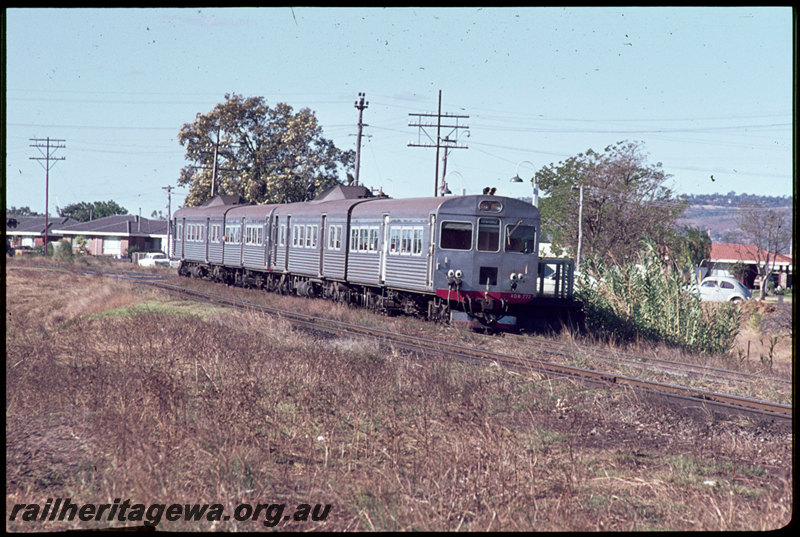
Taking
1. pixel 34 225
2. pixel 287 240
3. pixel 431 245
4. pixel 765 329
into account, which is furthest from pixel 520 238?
pixel 34 225

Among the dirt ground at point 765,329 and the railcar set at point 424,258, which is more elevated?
the railcar set at point 424,258

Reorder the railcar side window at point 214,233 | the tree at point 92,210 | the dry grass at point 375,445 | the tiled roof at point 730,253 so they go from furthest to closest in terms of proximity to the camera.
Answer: the tree at point 92,210 → the tiled roof at point 730,253 → the railcar side window at point 214,233 → the dry grass at point 375,445

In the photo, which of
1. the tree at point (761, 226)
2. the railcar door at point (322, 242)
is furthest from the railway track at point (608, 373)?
the tree at point (761, 226)

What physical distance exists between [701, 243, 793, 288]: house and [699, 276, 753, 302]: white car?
25338 mm

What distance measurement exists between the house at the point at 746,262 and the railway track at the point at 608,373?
187 feet

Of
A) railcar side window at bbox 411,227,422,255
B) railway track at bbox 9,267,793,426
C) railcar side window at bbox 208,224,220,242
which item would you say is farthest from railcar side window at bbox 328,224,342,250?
railcar side window at bbox 208,224,220,242

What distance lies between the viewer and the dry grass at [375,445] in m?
6.29

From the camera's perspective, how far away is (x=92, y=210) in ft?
459

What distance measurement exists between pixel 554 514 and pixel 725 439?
382cm

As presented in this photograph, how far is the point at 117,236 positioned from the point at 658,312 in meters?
84.9

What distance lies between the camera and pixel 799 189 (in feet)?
18.9

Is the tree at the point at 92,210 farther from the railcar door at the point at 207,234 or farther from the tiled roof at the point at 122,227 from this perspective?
the railcar door at the point at 207,234

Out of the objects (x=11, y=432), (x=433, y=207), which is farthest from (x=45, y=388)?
(x=433, y=207)

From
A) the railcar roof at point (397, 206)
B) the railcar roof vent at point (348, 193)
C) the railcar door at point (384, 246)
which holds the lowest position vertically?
the railcar door at point (384, 246)
